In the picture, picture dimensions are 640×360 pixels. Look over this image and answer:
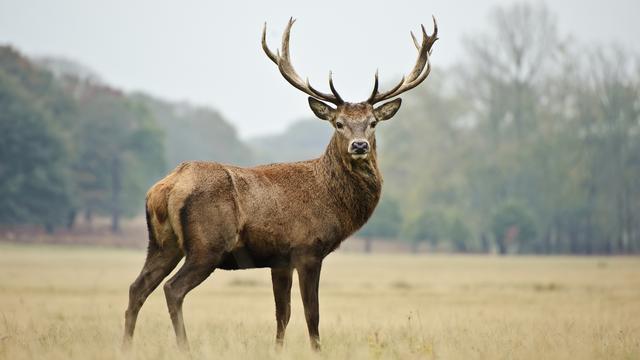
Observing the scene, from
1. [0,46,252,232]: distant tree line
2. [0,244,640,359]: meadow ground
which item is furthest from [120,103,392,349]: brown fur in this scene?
[0,46,252,232]: distant tree line

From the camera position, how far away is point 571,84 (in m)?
73.4

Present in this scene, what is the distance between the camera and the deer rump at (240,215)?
10414mm

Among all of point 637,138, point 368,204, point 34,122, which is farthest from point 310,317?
point 637,138

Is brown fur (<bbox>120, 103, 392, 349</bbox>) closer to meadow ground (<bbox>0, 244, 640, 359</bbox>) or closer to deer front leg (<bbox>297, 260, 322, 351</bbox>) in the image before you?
deer front leg (<bbox>297, 260, 322, 351</bbox>)

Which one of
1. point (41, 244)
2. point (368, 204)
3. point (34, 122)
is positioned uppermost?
point (34, 122)

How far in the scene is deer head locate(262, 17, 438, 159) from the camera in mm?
11359

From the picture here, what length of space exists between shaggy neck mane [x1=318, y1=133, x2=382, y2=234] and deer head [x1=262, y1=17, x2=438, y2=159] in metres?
0.22

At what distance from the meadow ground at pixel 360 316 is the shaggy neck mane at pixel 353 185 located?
4.84 ft

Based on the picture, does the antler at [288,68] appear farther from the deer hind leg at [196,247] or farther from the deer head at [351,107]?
the deer hind leg at [196,247]

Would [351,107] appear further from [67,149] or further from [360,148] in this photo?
[67,149]

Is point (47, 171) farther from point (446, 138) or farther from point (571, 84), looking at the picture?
point (571, 84)

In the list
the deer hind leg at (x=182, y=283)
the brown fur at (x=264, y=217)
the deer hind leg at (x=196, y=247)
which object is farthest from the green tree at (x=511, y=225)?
the deer hind leg at (x=182, y=283)

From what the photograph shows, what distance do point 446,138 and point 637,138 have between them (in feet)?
48.5

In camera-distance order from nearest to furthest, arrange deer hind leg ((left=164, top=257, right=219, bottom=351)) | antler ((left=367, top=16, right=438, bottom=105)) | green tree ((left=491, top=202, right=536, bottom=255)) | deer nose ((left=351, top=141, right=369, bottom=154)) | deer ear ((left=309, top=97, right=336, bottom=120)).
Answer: deer hind leg ((left=164, top=257, right=219, bottom=351)) → deer nose ((left=351, top=141, right=369, bottom=154)) → deer ear ((left=309, top=97, right=336, bottom=120)) → antler ((left=367, top=16, right=438, bottom=105)) → green tree ((left=491, top=202, right=536, bottom=255))
